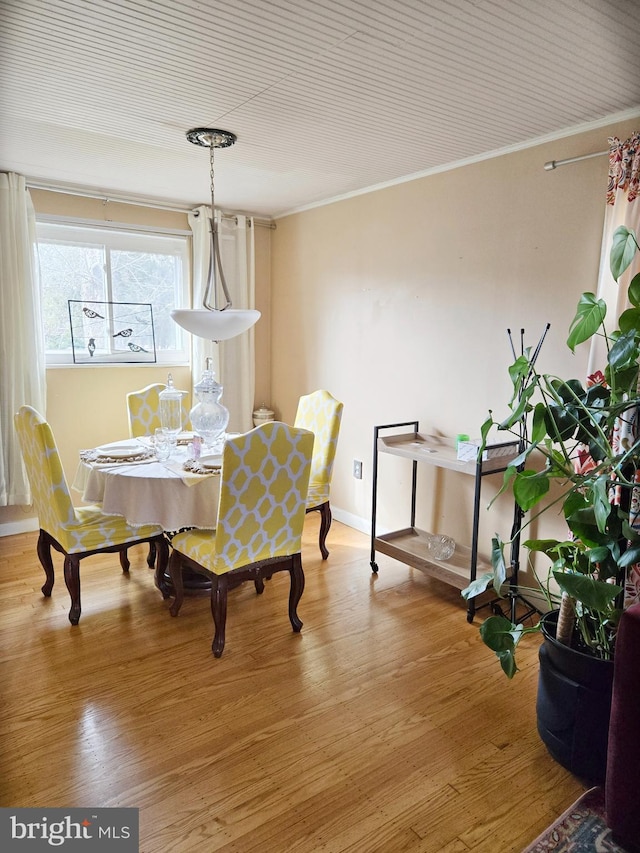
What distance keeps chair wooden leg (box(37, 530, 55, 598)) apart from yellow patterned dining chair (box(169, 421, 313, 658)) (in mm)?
753

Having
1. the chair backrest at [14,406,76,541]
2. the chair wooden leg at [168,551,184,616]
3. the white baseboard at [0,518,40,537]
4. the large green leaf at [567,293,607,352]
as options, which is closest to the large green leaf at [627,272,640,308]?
the large green leaf at [567,293,607,352]

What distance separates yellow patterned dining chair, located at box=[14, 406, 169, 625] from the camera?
2.61 m

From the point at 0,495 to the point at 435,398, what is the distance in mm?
2936

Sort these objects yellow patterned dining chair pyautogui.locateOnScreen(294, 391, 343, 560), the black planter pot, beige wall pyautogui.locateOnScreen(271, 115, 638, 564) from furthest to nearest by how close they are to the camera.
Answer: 1. yellow patterned dining chair pyautogui.locateOnScreen(294, 391, 343, 560)
2. beige wall pyautogui.locateOnScreen(271, 115, 638, 564)
3. the black planter pot

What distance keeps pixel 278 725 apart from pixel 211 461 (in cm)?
127

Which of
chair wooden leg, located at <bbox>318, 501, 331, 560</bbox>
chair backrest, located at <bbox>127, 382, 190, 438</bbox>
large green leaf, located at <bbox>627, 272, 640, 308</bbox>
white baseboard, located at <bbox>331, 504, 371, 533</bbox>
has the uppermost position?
large green leaf, located at <bbox>627, 272, 640, 308</bbox>

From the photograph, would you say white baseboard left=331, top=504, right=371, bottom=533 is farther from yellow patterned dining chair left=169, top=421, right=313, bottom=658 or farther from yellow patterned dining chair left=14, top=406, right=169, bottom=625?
yellow patterned dining chair left=14, top=406, right=169, bottom=625

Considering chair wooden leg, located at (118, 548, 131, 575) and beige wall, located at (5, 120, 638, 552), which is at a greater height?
beige wall, located at (5, 120, 638, 552)

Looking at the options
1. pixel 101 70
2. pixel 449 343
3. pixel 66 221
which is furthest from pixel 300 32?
pixel 66 221

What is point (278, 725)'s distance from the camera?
2.12 metres

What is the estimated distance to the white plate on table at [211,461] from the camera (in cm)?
280

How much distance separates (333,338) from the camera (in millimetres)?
4359

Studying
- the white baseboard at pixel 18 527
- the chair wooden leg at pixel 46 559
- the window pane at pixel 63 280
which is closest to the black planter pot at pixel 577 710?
the chair wooden leg at pixel 46 559

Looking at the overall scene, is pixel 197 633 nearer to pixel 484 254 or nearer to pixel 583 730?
pixel 583 730
